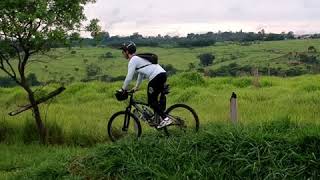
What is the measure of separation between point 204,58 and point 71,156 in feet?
166

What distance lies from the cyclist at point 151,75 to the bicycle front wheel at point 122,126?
1.71 feet

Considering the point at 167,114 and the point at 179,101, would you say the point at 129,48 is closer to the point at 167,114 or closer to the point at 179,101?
the point at 167,114

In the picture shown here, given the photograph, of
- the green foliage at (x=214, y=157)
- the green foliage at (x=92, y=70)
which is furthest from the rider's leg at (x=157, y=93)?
the green foliage at (x=92, y=70)

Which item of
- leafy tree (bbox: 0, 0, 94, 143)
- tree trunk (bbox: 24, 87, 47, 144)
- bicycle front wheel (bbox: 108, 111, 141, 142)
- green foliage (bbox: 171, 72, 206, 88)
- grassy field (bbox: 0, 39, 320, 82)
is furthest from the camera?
grassy field (bbox: 0, 39, 320, 82)

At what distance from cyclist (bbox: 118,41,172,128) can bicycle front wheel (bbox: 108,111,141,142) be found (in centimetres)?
52

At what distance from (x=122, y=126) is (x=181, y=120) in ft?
4.96

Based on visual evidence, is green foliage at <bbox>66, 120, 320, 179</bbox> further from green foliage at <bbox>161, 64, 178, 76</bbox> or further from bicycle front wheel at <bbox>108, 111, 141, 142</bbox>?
green foliage at <bbox>161, 64, 178, 76</bbox>

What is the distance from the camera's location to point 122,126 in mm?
10820

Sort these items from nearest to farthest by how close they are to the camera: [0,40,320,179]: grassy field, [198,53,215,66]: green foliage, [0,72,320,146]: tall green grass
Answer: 1. [0,40,320,179]: grassy field
2. [0,72,320,146]: tall green grass
3. [198,53,215,66]: green foliage

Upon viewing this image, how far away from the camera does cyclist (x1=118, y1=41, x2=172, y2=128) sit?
984cm

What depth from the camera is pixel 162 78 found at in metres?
9.86

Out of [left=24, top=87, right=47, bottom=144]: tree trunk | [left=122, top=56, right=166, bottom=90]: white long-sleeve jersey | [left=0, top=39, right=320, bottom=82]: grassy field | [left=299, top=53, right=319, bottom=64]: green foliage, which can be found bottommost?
[left=0, top=39, right=320, bottom=82]: grassy field

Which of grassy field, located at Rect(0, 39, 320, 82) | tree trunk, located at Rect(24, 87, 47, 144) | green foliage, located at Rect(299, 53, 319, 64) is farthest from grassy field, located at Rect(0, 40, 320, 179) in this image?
grassy field, located at Rect(0, 39, 320, 82)

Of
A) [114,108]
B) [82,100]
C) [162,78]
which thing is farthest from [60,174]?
[82,100]
